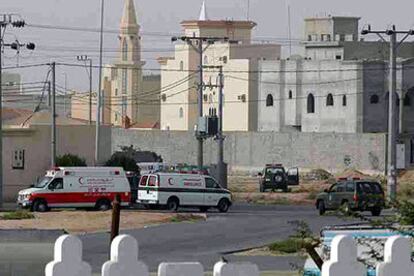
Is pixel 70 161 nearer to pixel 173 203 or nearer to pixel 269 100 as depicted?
pixel 173 203

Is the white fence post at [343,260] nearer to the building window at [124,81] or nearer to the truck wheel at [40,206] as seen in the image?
the truck wheel at [40,206]

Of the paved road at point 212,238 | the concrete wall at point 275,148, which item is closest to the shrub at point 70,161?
the paved road at point 212,238

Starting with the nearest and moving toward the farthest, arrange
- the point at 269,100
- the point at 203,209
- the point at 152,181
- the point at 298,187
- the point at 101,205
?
the point at 101,205, the point at 152,181, the point at 203,209, the point at 298,187, the point at 269,100

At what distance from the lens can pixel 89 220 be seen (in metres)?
51.2

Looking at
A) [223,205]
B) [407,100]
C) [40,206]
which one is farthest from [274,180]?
[407,100]

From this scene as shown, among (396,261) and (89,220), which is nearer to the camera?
(396,261)

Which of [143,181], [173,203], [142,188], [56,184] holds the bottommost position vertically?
[173,203]

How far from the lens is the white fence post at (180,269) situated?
962 cm

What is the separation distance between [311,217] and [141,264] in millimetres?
44816

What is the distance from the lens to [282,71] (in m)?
119

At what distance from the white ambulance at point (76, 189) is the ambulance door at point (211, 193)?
10.7ft

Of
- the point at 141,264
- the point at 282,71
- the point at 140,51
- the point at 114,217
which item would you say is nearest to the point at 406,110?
the point at 282,71

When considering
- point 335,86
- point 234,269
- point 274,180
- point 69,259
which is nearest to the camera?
point 69,259

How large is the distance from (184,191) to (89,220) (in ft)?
26.2
